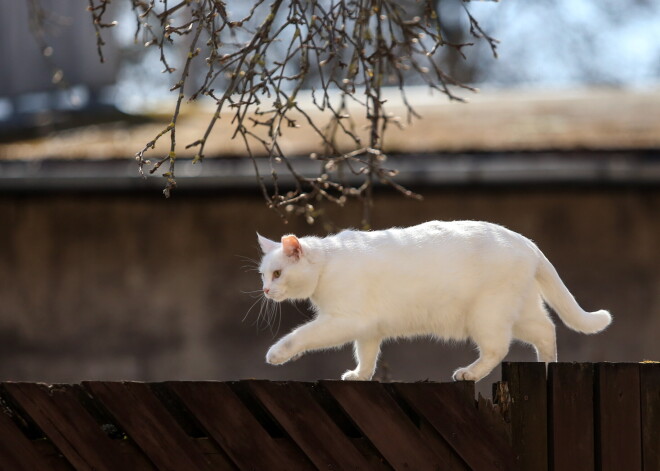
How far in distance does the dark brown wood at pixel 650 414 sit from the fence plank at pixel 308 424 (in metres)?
0.93

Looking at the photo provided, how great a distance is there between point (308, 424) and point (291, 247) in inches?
39.0

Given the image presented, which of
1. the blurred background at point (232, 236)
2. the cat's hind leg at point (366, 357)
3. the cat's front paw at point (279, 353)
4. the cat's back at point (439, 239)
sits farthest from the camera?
the blurred background at point (232, 236)

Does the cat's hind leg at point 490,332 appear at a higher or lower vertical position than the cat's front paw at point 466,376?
higher

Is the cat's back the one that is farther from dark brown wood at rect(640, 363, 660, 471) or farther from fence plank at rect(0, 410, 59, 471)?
fence plank at rect(0, 410, 59, 471)

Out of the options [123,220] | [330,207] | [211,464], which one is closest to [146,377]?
[123,220]

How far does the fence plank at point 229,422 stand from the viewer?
3.35 meters

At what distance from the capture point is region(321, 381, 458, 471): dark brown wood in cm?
340

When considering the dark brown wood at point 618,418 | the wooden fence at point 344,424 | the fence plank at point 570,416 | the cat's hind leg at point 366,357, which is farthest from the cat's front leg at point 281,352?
the dark brown wood at point 618,418

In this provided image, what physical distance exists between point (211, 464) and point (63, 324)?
558cm

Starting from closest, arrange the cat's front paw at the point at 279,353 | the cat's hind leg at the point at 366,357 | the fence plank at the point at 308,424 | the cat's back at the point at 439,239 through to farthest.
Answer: the fence plank at the point at 308,424, the cat's front paw at the point at 279,353, the cat's back at the point at 439,239, the cat's hind leg at the point at 366,357

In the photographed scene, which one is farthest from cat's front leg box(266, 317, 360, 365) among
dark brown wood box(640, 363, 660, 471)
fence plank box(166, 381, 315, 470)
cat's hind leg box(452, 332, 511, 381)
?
dark brown wood box(640, 363, 660, 471)

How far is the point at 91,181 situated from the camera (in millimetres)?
8383

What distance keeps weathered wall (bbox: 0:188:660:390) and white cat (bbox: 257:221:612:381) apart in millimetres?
4123

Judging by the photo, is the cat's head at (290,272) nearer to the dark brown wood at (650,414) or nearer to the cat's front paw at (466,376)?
the cat's front paw at (466,376)
